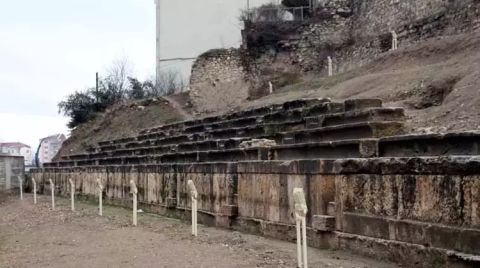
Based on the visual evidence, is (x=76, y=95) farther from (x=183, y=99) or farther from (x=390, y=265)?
(x=390, y=265)

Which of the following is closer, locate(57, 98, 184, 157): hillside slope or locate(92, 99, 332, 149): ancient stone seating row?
locate(92, 99, 332, 149): ancient stone seating row

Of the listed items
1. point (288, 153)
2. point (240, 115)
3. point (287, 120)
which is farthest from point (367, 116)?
point (240, 115)

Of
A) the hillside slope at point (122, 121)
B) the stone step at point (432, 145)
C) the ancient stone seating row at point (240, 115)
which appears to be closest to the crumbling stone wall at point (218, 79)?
the hillside slope at point (122, 121)

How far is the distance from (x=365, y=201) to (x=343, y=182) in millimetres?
606

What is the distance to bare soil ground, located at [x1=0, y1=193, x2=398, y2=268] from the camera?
8.65 m

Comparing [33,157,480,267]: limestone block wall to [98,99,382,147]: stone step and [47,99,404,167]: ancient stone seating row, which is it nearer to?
[47,99,404,167]: ancient stone seating row

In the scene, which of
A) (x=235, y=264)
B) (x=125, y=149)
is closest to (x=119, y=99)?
(x=125, y=149)

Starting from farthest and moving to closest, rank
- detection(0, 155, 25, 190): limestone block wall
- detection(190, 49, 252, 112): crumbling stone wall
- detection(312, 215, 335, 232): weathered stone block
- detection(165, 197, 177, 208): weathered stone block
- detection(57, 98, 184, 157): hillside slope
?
detection(0, 155, 25, 190): limestone block wall < detection(57, 98, 184, 157): hillside slope < detection(190, 49, 252, 112): crumbling stone wall < detection(165, 197, 177, 208): weathered stone block < detection(312, 215, 335, 232): weathered stone block

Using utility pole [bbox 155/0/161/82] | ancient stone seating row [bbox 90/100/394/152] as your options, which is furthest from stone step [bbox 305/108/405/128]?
utility pole [bbox 155/0/161/82]

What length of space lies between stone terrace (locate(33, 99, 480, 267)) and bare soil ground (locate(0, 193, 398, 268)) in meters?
0.40

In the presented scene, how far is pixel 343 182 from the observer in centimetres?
863

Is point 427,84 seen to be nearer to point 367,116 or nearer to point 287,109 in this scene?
point 287,109

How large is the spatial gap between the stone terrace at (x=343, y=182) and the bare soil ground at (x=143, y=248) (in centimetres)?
40

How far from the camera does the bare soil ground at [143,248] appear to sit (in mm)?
8648
